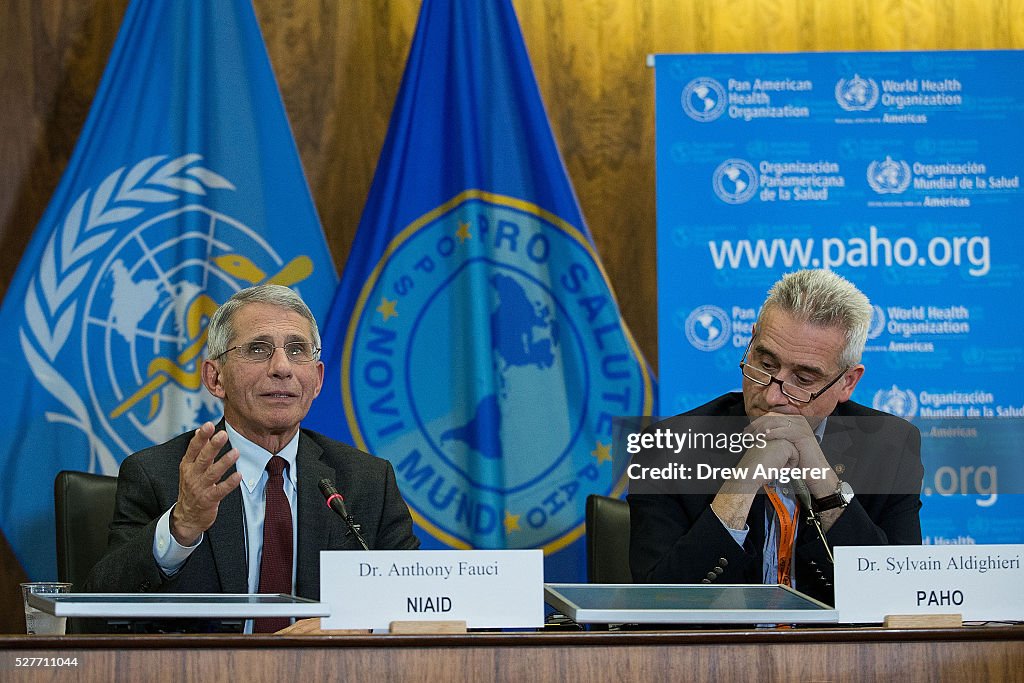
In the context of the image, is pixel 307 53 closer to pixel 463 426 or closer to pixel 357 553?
pixel 463 426

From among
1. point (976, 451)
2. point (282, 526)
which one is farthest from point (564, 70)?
point (282, 526)

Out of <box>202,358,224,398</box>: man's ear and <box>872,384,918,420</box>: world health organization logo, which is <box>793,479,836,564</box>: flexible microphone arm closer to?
<box>202,358,224,398</box>: man's ear

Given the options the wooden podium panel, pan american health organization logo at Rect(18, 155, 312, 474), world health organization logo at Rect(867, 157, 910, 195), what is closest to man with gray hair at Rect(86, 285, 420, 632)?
the wooden podium panel

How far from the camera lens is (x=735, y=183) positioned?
3.67 meters

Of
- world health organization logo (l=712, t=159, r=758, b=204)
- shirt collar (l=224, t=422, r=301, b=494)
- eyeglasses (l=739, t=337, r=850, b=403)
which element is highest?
world health organization logo (l=712, t=159, r=758, b=204)

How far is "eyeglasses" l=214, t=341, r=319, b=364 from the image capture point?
249 centimetres

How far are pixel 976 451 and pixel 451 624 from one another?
2.23 meters

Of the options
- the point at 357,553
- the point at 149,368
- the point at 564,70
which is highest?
the point at 564,70

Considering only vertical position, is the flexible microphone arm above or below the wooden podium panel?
above

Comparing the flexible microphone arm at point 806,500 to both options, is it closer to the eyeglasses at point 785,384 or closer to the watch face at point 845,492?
the watch face at point 845,492

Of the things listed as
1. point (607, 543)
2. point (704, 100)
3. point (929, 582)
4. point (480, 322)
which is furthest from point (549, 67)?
point (929, 582)

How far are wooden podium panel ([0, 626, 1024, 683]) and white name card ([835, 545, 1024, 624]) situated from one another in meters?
0.11

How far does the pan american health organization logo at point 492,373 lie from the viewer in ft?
11.8

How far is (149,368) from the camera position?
3.63 metres
